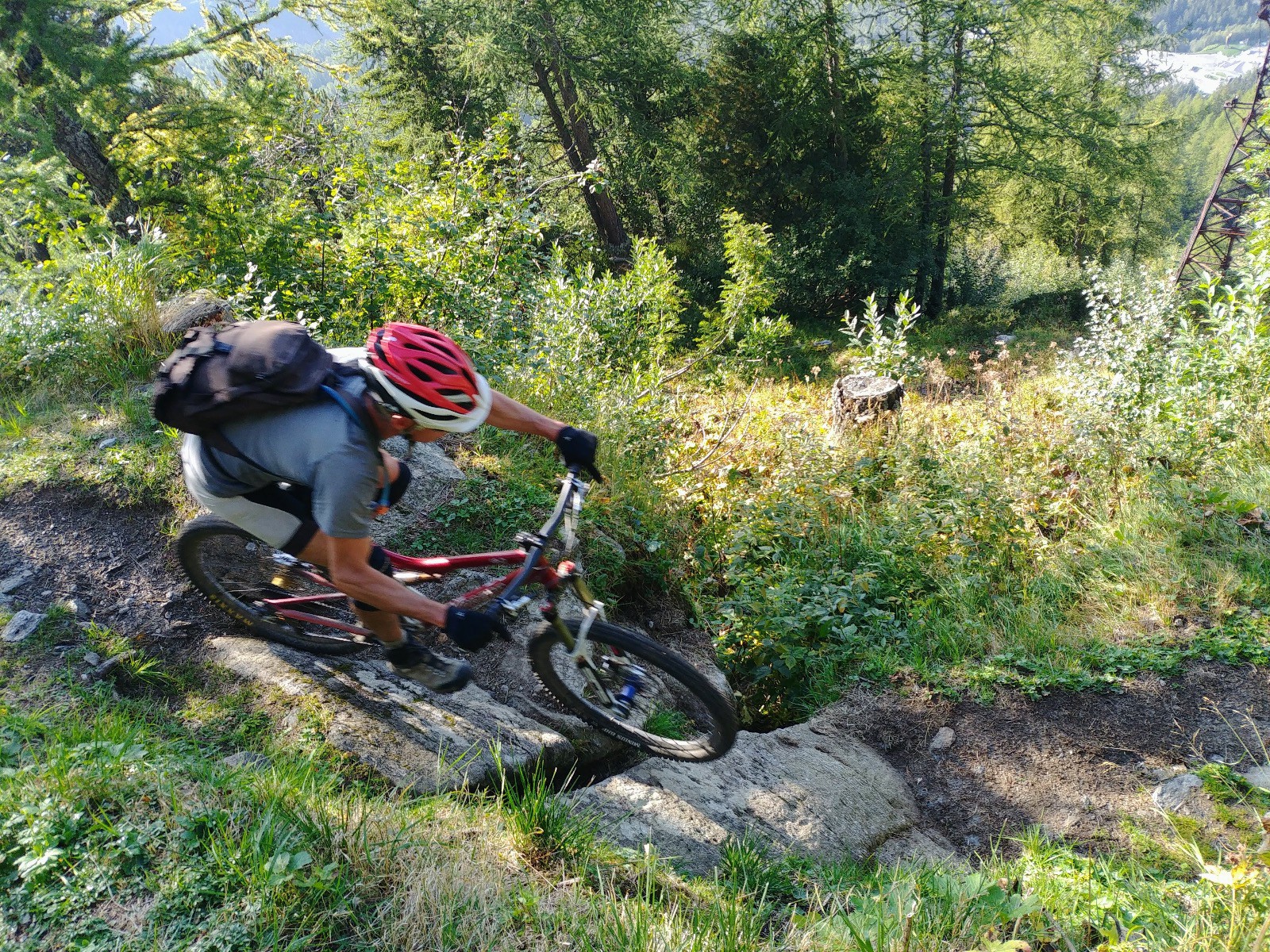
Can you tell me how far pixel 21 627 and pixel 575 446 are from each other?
10.1 feet

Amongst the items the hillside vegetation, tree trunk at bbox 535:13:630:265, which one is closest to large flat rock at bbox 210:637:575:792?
the hillside vegetation

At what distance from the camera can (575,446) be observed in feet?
10.7

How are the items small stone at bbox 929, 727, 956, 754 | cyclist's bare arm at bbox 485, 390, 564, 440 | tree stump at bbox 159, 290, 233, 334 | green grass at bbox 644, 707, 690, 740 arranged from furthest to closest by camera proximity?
1. tree stump at bbox 159, 290, 233, 334
2. small stone at bbox 929, 727, 956, 754
3. green grass at bbox 644, 707, 690, 740
4. cyclist's bare arm at bbox 485, 390, 564, 440

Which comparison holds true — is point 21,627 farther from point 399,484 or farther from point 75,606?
point 399,484

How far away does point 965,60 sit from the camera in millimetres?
21266

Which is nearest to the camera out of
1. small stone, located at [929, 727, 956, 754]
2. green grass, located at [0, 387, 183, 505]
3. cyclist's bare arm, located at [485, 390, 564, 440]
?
cyclist's bare arm, located at [485, 390, 564, 440]

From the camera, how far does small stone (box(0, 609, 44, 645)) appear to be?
3.64m

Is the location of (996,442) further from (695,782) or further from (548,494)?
(695,782)

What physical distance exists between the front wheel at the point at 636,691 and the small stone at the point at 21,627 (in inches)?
102

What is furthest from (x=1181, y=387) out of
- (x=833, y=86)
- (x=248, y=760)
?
(x=833, y=86)

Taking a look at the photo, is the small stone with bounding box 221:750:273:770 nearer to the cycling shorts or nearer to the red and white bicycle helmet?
the cycling shorts

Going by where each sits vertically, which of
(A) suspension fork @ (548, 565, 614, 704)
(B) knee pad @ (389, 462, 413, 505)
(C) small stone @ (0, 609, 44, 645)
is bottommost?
(A) suspension fork @ (548, 565, 614, 704)

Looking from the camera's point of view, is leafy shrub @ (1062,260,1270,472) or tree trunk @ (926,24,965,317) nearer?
leafy shrub @ (1062,260,1270,472)

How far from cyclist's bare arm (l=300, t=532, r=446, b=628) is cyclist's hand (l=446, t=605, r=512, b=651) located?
5 cm
